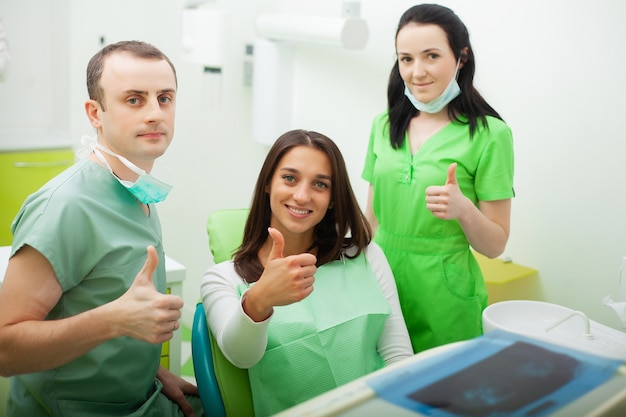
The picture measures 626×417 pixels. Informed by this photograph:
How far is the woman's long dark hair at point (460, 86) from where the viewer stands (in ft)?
5.75

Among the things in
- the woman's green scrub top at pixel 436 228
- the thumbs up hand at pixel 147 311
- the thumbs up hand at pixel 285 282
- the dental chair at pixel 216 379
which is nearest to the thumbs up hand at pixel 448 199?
the woman's green scrub top at pixel 436 228

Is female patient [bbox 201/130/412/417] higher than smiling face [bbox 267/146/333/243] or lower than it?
lower

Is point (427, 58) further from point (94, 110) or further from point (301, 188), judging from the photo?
point (94, 110)

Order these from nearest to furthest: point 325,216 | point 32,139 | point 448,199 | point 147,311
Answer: point 147,311 < point 448,199 < point 325,216 < point 32,139

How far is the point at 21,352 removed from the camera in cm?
119

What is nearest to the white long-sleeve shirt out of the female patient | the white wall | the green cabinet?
the female patient

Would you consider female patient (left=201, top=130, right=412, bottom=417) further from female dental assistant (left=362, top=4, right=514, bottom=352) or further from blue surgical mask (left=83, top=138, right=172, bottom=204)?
blue surgical mask (left=83, top=138, right=172, bottom=204)

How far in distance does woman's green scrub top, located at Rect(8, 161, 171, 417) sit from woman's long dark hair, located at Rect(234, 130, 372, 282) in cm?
29

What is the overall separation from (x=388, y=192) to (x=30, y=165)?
185 centimetres

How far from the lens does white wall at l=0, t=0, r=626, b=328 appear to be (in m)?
1.99

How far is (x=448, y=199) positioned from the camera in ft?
5.22

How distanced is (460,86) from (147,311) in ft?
3.48

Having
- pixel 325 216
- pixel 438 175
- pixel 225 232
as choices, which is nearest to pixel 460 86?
pixel 438 175

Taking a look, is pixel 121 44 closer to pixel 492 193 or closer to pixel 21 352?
pixel 21 352
